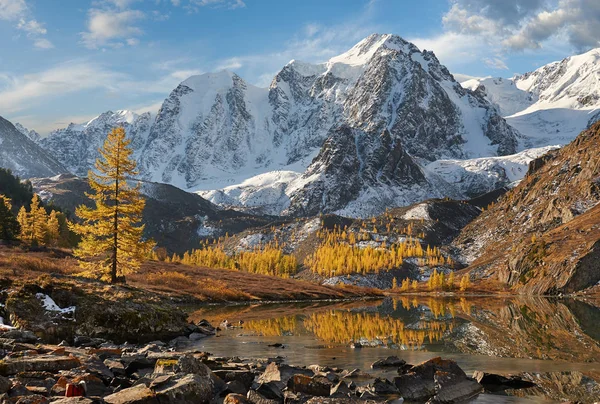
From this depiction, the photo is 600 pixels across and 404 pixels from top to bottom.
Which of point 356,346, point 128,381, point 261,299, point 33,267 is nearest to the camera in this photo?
point 128,381

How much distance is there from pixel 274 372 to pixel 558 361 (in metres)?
18.0

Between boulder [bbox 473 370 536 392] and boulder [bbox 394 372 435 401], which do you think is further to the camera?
boulder [bbox 473 370 536 392]

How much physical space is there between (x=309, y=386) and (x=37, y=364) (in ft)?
31.2

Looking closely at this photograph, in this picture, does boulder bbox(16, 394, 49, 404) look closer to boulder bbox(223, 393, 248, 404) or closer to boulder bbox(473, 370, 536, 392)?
boulder bbox(223, 393, 248, 404)

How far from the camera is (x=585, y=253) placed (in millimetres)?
155500

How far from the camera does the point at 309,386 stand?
1828 cm

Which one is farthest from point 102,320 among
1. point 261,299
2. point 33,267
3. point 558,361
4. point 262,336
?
point 261,299

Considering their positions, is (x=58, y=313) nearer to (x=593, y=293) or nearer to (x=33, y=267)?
(x=33, y=267)

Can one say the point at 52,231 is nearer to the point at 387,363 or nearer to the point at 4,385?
the point at 387,363

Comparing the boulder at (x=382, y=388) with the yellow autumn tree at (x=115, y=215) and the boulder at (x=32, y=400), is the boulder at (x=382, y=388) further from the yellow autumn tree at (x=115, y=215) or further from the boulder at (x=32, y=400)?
the yellow autumn tree at (x=115, y=215)

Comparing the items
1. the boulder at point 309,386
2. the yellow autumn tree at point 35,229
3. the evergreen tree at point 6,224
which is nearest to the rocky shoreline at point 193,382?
the boulder at point 309,386

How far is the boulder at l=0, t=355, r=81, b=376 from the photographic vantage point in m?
16.5

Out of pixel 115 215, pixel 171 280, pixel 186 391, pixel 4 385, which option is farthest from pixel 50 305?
pixel 171 280

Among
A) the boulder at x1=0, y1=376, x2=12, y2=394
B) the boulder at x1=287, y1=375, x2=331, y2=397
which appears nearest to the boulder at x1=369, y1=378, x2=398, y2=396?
the boulder at x1=287, y1=375, x2=331, y2=397
